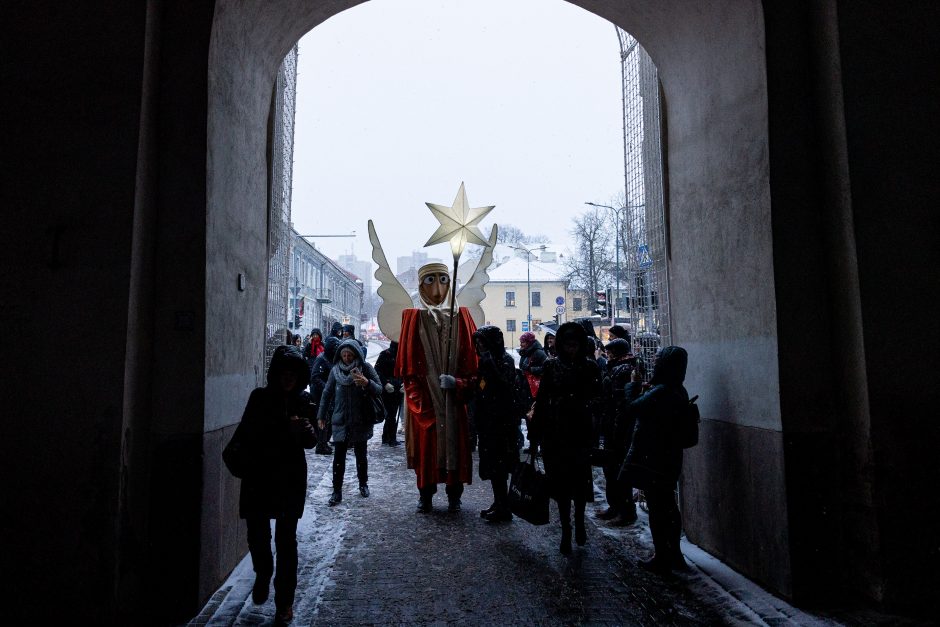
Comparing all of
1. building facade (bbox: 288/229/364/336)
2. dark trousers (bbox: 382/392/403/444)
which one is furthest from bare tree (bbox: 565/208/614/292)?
dark trousers (bbox: 382/392/403/444)

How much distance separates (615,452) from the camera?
19.9 feet

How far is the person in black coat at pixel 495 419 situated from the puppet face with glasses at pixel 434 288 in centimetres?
95

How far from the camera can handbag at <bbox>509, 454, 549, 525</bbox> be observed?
5.29m

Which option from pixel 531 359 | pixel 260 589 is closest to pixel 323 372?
pixel 531 359

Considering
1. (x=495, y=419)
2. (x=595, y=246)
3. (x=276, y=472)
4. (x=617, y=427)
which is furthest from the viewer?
(x=595, y=246)

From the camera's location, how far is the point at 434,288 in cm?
740

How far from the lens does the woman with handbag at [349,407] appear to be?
7.11m

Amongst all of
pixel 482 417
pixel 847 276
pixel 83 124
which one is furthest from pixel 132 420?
pixel 847 276

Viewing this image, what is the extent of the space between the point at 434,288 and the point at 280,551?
3.92 m

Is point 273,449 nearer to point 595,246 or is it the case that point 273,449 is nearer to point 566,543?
point 566,543

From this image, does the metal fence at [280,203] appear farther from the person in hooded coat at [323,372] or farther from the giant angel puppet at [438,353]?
the person in hooded coat at [323,372]

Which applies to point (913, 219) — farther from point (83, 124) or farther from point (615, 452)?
point (83, 124)

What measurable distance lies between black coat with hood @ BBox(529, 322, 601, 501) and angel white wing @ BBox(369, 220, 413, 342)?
8.44ft

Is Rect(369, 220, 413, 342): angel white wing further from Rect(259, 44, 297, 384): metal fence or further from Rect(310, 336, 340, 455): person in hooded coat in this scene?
Rect(310, 336, 340, 455): person in hooded coat
